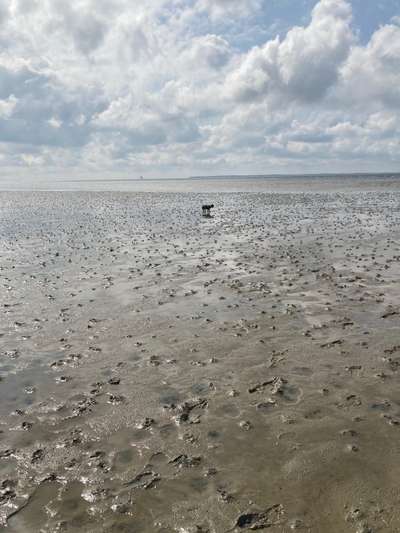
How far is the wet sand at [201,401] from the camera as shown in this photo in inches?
233

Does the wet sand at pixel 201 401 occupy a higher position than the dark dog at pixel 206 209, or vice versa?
the dark dog at pixel 206 209

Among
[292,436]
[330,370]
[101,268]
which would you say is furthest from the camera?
[101,268]

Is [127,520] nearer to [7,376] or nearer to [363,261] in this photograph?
[7,376]

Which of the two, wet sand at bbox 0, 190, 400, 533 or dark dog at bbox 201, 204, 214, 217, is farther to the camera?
dark dog at bbox 201, 204, 214, 217

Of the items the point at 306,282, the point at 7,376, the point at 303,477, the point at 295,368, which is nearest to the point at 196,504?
the point at 303,477

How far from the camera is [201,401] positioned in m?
A: 8.74

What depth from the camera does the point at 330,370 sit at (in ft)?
32.5

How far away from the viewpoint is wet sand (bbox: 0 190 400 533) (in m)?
5.91

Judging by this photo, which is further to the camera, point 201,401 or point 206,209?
point 206,209

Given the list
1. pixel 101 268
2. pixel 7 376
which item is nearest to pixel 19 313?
pixel 7 376

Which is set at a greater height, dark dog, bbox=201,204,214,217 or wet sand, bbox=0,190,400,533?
dark dog, bbox=201,204,214,217

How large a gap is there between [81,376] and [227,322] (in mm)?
5017

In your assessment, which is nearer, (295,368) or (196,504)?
(196,504)

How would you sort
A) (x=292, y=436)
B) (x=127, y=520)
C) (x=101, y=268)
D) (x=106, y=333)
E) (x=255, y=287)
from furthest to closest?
(x=101, y=268) < (x=255, y=287) < (x=106, y=333) < (x=292, y=436) < (x=127, y=520)
